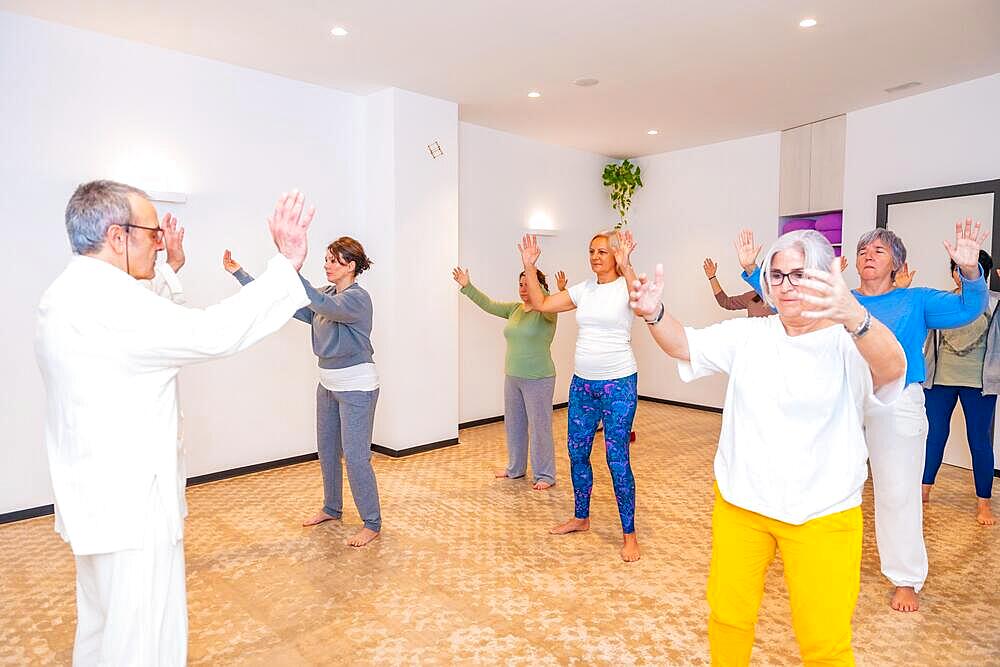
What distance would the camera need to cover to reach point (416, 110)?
510cm

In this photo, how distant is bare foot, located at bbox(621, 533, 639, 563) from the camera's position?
3.18 m

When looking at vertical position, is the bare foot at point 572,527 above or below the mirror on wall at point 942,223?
below

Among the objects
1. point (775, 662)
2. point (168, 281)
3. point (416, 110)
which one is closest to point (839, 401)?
point (775, 662)

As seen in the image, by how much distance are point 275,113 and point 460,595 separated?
363 centimetres

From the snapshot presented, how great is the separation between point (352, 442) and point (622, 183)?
5175 millimetres

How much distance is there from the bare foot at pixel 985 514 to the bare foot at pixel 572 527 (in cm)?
227

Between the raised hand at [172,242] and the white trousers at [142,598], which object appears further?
the raised hand at [172,242]

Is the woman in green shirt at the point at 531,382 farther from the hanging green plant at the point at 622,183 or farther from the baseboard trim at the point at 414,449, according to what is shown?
the hanging green plant at the point at 622,183

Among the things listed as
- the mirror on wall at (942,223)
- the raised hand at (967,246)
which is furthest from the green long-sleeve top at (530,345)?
the mirror on wall at (942,223)

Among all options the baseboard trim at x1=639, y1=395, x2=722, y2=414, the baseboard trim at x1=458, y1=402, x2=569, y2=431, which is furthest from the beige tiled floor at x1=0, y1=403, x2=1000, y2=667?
the baseboard trim at x1=639, y1=395, x2=722, y2=414

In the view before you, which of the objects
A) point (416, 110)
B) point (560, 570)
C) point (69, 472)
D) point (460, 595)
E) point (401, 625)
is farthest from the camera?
point (416, 110)

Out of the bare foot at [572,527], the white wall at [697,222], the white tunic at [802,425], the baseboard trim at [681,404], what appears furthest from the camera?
the baseboard trim at [681,404]

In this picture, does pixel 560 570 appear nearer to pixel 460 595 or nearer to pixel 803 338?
pixel 460 595

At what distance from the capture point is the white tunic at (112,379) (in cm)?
150
